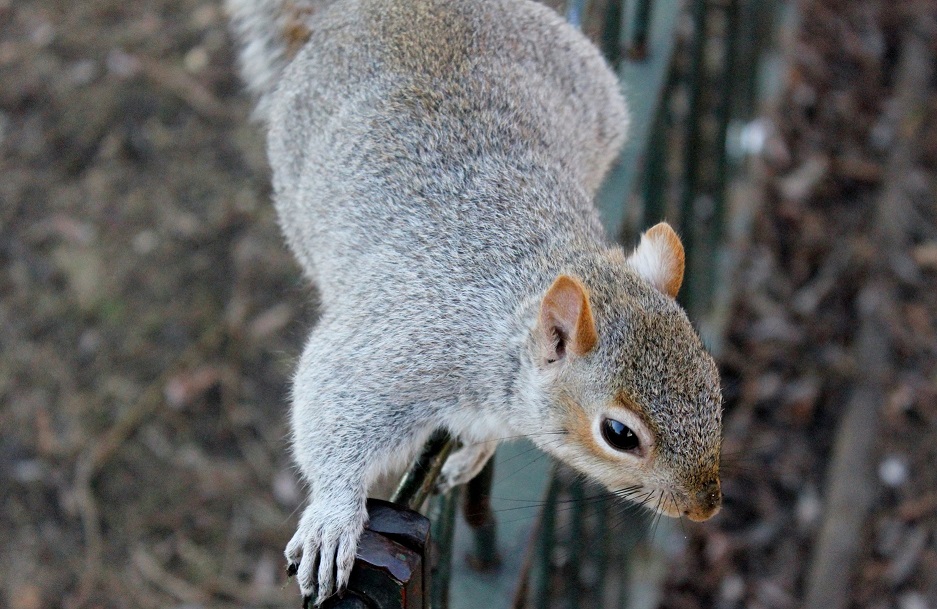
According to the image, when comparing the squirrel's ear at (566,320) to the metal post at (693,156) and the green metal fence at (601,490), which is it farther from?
the metal post at (693,156)

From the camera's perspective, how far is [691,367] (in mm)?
1360

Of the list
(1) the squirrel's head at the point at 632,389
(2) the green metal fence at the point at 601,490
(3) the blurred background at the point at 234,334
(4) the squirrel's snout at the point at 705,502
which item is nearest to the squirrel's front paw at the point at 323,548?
(2) the green metal fence at the point at 601,490

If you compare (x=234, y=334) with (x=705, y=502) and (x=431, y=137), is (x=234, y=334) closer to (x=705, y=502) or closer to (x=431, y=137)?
(x=431, y=137)

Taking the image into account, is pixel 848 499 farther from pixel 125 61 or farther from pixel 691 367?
pixel 125 61

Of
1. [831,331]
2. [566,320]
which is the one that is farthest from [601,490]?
[831,331]

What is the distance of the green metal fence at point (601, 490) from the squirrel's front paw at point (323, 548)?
111 millimetres

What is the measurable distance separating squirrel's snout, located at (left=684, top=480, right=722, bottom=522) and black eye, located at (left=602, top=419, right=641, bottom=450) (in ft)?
0.34

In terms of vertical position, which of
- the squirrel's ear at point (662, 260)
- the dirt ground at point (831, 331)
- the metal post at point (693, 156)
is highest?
the squirrel's ear at point (662, 260)

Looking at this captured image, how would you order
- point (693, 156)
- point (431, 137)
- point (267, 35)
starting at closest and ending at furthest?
point (431, 137) → point (267, 35) → point (693, 156)

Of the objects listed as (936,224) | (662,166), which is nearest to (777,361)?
(936,224)

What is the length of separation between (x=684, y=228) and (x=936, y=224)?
128 cm

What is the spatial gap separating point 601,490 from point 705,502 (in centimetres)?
27

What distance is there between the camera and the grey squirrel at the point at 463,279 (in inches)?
54.6

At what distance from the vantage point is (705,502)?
1366 millimetres
